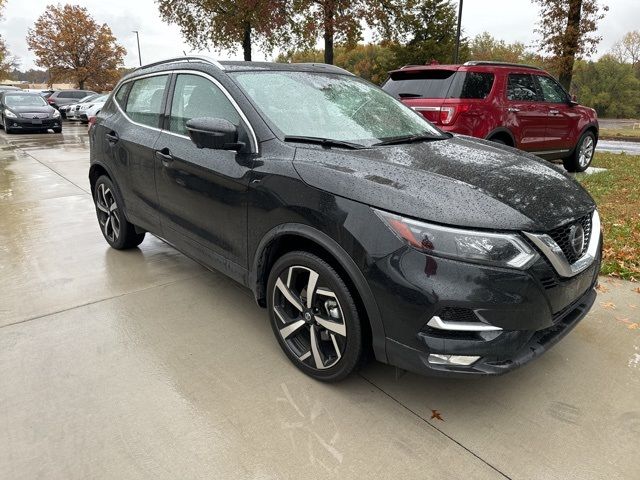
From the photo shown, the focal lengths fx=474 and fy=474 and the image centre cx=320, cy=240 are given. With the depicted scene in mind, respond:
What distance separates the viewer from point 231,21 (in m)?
21.7

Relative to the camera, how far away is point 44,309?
11.5 ft

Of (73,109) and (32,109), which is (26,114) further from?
(73,109)

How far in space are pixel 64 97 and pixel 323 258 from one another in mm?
29998

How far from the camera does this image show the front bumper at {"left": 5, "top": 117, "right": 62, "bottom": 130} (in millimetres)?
17203

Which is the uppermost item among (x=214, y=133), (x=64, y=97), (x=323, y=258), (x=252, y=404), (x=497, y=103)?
(x=64, y=97)

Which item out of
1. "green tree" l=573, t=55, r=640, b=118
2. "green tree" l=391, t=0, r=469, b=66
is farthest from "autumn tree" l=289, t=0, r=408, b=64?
"green tree" l=573, t=55, r=640, b=118

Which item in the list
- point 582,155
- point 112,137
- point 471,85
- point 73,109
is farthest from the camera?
point 73,109

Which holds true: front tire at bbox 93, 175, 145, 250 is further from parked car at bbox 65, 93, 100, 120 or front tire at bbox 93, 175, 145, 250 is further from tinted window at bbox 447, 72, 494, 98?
parked car at bbox 65, 93, 100, 120

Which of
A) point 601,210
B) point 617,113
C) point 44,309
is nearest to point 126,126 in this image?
point 44,309

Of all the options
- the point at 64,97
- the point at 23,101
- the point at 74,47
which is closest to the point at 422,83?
the point at 23,101

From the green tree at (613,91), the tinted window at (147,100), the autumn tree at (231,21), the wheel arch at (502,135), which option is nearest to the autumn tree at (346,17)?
the autumn tree at (231,21)

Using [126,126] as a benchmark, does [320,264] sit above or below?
below

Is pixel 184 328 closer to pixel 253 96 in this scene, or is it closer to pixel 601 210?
pixel 253 96

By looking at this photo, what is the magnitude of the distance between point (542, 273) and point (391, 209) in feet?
2.37
